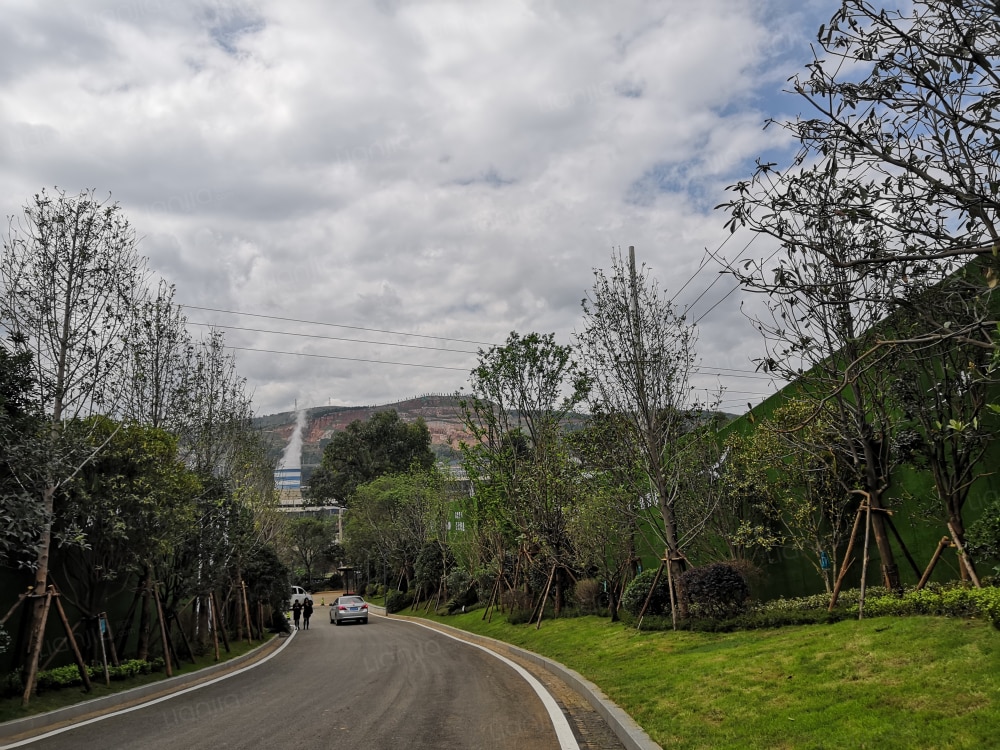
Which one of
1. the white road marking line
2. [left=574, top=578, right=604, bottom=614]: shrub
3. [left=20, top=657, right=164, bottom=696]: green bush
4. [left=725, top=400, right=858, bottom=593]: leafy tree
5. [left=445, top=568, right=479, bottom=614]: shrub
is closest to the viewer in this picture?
the white road marking line

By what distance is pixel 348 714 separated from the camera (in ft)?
30.0

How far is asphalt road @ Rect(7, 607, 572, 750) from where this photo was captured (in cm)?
758

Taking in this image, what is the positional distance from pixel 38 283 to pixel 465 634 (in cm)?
1759

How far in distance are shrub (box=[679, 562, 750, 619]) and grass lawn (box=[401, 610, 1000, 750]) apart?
211 centimetres

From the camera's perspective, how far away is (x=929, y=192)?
17.9 feet

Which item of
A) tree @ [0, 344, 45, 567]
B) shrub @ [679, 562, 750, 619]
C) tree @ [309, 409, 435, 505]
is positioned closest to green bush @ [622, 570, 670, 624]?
shrub @ [679, 562, 750, 619]

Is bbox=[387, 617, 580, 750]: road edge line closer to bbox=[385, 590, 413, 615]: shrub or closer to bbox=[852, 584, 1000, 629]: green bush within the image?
bbox=[852, 584, 1000, 629]: green bush

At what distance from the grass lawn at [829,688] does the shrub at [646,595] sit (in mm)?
4768

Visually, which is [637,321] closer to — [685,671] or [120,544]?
[685,671]

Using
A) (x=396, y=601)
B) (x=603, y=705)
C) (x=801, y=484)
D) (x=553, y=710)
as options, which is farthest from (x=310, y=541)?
(x=603, y=705)

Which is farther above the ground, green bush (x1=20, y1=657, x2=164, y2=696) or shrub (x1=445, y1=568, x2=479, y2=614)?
green bush (x1=20, y1=657, x2=164, y2=696)

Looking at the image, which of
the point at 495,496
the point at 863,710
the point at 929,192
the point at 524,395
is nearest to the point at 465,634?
the point at 495,496

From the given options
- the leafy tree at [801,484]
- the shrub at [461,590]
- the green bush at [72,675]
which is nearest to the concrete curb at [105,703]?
the green bush at [72,675]

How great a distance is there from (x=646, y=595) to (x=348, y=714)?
894 cm
